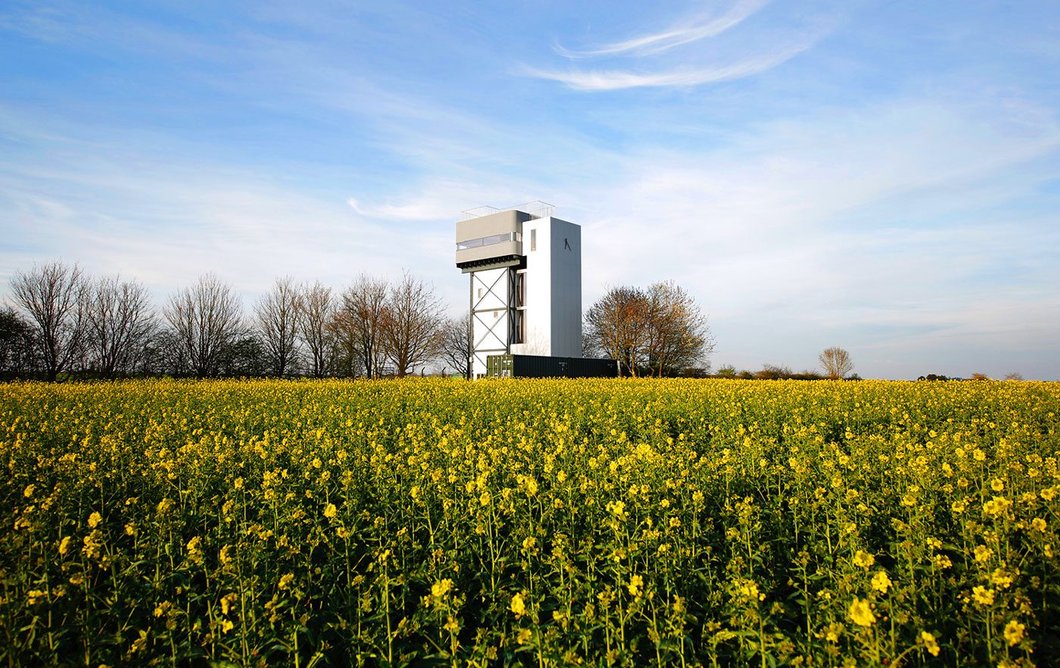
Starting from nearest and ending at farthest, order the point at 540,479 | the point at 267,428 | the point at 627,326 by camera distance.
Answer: the point at 540,479
the point at 267,428
the point at 627,326

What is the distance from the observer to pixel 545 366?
41.1m

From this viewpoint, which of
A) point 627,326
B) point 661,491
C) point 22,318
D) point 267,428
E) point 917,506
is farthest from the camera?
point 627,326

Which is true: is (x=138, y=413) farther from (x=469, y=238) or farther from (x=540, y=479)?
(x=469, y=238)

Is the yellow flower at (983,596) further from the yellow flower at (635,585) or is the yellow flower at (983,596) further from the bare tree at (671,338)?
the bare tree at (671,338)

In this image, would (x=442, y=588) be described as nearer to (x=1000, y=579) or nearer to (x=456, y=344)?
(x=1000, y=579)

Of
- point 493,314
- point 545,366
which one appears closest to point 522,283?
point 493,314

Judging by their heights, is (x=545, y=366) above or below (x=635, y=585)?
above

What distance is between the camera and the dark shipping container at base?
3850cm

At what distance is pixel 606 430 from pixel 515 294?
38.3 m

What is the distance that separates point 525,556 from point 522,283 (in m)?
43.2

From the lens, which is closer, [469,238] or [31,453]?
[31,453]

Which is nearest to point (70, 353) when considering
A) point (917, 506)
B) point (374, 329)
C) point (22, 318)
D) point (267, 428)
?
point (22, 318)

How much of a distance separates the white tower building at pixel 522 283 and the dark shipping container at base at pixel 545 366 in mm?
1945

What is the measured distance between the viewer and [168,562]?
177 inches
